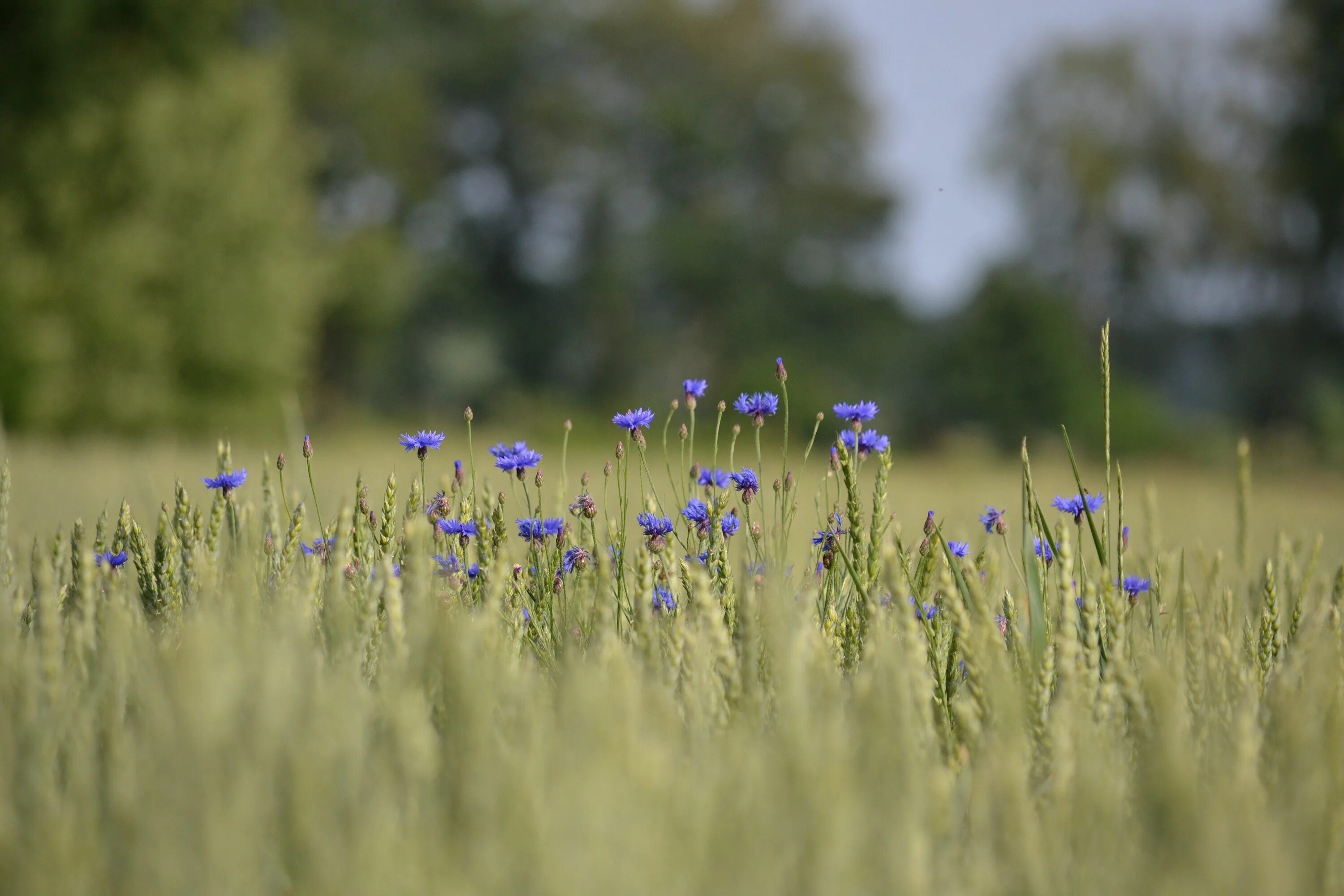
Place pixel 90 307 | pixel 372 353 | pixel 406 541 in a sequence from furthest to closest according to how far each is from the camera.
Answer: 1. pixel 372 353
2. pixel 90 307
3. pixel 406 541

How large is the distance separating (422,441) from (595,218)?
29.9m

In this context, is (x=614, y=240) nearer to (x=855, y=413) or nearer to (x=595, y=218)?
(x=595, y=218)

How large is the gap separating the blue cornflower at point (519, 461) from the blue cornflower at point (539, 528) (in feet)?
0.36

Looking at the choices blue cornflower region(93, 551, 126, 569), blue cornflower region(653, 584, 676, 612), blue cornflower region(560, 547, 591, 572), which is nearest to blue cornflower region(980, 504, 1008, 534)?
blue cornflower region(653, 584, 676, 612)

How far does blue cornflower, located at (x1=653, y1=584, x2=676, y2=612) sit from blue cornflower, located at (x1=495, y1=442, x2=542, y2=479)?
388mm

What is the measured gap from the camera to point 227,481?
2.23 m

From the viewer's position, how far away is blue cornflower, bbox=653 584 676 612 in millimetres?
2182

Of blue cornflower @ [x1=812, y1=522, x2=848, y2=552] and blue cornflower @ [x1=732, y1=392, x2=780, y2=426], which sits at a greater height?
blue cornflower @ [x1=732, y1=392, x2=780, y2=426]

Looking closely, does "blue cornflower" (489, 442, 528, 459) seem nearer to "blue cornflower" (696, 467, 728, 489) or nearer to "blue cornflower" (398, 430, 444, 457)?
"blue cornflower" (398, 430, 444, 457)

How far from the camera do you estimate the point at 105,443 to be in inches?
437

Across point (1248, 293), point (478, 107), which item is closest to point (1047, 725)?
point (1248, 293)

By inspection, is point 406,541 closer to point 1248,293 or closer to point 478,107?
point 1248,293

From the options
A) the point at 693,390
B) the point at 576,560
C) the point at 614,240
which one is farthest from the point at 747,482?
the point at 614,240

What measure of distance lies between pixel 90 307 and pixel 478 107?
72.1ft
